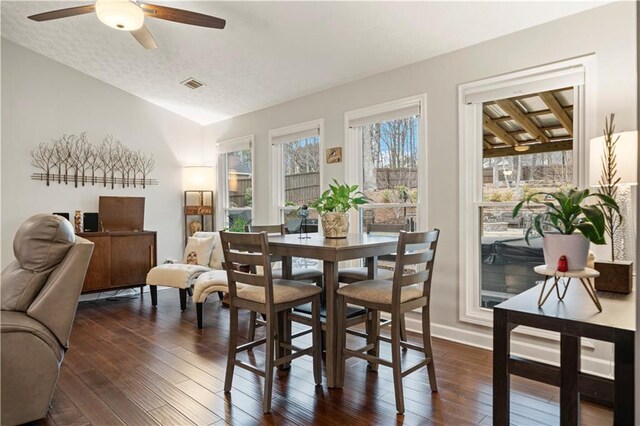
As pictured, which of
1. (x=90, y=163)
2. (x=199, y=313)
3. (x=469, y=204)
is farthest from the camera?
(x=90, y=163)

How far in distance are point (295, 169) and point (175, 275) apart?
6.12 ft

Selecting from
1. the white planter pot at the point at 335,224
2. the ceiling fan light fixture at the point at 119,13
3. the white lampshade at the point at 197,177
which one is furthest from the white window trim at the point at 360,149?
the white lampshade at the point at 197,177

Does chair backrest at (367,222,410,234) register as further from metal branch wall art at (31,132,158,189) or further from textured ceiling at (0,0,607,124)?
metal branch wall art at (31,132,158,189)

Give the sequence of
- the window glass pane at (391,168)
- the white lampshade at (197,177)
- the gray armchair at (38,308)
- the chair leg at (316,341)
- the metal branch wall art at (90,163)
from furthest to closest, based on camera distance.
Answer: the white lampshade at (197,177)
the metal branch wall art at (90,163)
the window glass pane at (391,168)
the chair leg at (316,341)
the gray armchair at (38,308)

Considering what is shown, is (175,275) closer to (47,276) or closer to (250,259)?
(47,276)

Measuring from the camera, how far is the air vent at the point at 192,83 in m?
4.59

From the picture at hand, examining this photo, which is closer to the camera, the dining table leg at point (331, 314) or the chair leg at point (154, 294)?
the dining table leg at point (331, 314)

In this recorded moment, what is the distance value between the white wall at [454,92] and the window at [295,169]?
0.53ft

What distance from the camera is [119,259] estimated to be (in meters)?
4.80

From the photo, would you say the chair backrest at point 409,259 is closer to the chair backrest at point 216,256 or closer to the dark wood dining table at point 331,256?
the dark wood dining table at point 331,256

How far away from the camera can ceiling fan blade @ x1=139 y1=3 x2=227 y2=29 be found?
256 cm

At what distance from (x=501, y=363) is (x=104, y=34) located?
439 cm

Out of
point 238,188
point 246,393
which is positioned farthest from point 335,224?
point 238,188

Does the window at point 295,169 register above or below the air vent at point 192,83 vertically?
below
